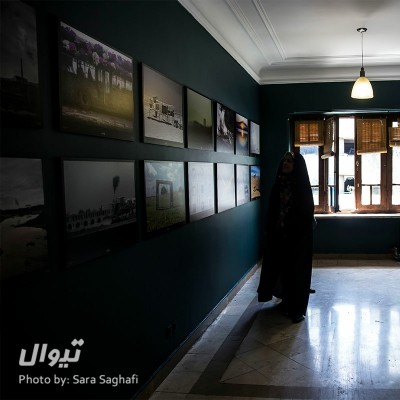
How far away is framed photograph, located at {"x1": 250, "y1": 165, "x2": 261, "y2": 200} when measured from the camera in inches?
257

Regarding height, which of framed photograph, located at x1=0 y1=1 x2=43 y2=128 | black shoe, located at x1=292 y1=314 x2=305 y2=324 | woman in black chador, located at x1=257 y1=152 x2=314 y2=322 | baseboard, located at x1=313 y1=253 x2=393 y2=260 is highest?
framed photograph, located at x1=0 y1=1 x2=43 y2=128

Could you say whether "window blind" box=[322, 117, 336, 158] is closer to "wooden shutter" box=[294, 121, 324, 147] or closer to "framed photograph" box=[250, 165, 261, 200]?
"wooden shutter" box=[294, 121, 324, 147]

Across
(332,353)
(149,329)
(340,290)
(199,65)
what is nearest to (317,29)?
(199,65)

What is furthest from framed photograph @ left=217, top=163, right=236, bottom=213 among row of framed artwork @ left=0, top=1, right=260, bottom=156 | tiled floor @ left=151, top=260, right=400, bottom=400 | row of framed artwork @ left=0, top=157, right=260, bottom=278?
tiled floor @ left=151, top=260, right=400, bottom=400

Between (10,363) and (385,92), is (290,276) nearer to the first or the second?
(10,363)

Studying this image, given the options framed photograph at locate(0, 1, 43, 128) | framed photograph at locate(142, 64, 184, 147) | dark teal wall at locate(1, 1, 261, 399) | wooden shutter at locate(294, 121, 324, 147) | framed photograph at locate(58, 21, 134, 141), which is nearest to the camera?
framed photograph at locate(0, 1, 43, 128)

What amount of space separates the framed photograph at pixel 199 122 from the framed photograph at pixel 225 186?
41 cm

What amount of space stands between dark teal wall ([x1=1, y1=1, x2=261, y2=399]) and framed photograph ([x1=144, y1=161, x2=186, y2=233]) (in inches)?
3.3

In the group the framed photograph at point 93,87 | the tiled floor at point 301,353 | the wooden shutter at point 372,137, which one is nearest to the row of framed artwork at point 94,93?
the framed photograph at point 93,87

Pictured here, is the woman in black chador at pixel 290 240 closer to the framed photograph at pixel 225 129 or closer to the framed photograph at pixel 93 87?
the framed photograph at pixel 225 129

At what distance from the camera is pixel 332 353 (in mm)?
3658

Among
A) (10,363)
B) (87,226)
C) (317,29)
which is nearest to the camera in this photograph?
(10,363)

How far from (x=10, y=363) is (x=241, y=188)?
170 inches

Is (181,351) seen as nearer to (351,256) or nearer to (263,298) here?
(263,298)
